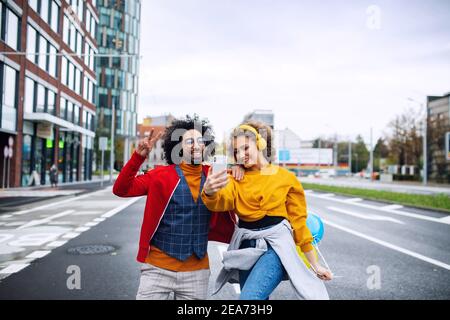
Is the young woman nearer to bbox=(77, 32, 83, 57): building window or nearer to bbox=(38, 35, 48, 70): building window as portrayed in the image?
bbox=(38, 35, 48, 70): building window

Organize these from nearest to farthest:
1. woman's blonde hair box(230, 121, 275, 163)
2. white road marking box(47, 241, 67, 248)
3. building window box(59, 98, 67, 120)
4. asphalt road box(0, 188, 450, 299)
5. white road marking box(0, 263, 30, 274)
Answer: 1. woman's blonde hair box(230, 121, 275, 163)
2. asphalt road box(0, 188, 450, 299)
3. white road marking box(0, 263, 30, 274)
4. white road marking box(47, 241, 67, 248)
5. building window box(59, 98, 67, 120)

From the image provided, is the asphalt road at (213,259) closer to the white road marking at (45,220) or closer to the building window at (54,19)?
the white road marking at (45,220)


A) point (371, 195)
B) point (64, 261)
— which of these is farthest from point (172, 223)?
point (371, 195)

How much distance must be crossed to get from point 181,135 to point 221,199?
635mm

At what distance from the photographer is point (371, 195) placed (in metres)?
19.2

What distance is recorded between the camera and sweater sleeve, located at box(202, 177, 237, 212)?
7.25ft

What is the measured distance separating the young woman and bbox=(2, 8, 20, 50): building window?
2329 centimetres

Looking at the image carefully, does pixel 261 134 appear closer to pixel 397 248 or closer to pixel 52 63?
pixel 397 248

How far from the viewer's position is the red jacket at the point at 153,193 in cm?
243

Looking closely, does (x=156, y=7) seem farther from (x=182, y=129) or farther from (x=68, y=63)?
(x=68, y=63)

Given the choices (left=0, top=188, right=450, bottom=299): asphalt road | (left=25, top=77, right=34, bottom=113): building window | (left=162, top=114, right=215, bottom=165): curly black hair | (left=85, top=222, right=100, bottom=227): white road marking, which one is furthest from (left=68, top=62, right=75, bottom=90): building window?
(left=162, top=114, right=215, bottom=165): curly black hair

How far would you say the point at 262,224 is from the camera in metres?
2.37

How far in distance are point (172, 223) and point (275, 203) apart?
2.13ft

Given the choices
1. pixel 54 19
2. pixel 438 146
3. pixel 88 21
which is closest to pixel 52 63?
pixel 54 19
